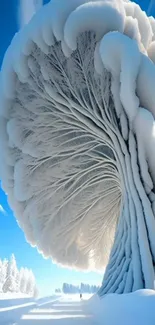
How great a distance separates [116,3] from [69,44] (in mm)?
1891

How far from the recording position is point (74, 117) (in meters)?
11.4

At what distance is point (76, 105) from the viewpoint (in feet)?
35.4

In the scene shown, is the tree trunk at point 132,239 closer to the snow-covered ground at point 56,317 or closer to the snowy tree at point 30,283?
the snow-covered ground at point 56,317

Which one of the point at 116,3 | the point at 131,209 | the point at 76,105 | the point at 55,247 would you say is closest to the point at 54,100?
the point at 76,105

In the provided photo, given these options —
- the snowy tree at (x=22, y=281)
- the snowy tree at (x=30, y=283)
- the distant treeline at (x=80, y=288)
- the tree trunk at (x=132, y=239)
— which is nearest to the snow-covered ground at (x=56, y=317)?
the tree trunk at (x=132, y=239)

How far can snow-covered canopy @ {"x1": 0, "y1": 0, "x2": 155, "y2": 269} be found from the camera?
8.88 metres

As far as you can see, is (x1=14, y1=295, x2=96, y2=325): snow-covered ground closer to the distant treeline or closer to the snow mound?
the snow mound

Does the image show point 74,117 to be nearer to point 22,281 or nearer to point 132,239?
point 132,239

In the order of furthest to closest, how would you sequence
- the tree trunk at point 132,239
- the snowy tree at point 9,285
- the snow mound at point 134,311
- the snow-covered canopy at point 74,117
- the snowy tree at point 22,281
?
the snowy tree at point 22,281 < the snowy tree at point 9,285 < the snow-covered canopy at point 74,117 < the tree trunk at point 132,239 < the snow mound at point 134,311

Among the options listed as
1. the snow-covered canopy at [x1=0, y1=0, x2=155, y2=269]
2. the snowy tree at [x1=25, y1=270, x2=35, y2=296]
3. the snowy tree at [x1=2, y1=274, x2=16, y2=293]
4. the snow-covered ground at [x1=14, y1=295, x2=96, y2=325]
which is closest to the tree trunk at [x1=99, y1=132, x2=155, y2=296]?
the snow-covered canopy at [x1=0, y1=0, x2=155, y2=269]

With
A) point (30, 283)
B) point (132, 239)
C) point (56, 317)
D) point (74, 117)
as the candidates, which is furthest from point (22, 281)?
point (56, 317)

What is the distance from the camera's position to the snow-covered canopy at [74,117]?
8.88 meters

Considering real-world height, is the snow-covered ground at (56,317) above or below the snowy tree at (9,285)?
above

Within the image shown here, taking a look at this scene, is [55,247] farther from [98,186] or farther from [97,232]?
[98,186]
